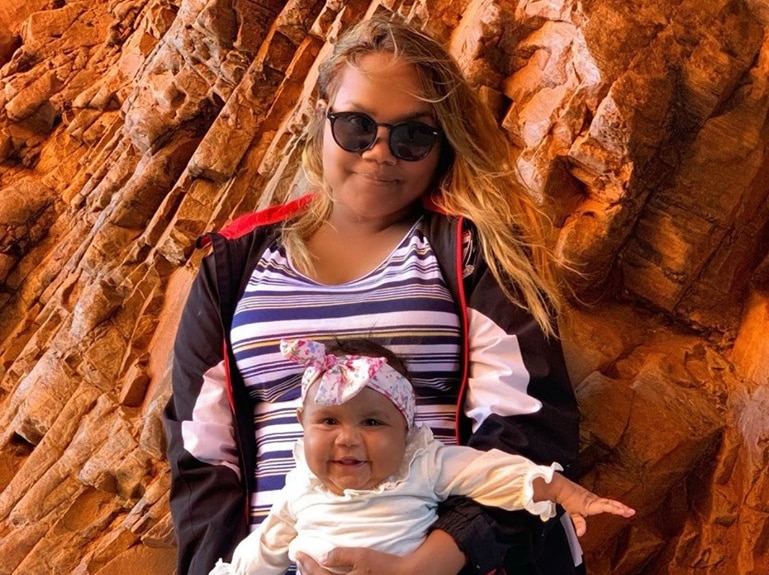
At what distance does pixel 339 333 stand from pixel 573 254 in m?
1.25

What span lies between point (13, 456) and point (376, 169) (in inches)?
161

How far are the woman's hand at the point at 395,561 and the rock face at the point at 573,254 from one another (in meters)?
1.34

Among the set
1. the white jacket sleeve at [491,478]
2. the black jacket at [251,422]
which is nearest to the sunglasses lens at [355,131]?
the black jacket at [251,422]

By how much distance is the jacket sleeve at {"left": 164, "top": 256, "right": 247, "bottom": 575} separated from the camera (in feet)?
9.61

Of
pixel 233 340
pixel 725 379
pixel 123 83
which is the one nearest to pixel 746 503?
pixel 725 379

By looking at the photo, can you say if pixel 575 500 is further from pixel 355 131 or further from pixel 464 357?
pixel 355 131

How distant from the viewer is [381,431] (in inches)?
93.7

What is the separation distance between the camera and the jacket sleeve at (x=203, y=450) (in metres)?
2.93

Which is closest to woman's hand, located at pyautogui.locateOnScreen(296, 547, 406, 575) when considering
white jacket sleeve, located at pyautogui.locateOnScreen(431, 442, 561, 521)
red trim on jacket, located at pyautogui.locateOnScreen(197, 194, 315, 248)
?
white jacket sleeve, located at pyautogui.locateOnScreen(431, 442, 561, 521)

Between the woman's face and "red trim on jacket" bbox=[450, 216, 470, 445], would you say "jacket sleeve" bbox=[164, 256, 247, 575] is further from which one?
"red trim on jacket" bbox=[450, 216, 470, 445]

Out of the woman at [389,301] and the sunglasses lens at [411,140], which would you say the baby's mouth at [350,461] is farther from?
the sunglasses lens at [411,140]

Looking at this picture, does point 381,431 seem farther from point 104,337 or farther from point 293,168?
point 104,337

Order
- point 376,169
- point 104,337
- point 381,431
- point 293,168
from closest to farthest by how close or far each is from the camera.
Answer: point 381,431
point 376,169
point 293,168
point 104,337

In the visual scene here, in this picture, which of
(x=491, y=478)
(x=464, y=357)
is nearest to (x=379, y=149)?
(x=464, y=357)
